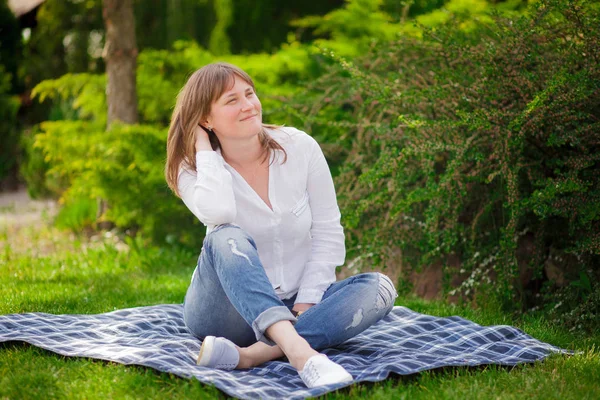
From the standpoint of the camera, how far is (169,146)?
111 inches

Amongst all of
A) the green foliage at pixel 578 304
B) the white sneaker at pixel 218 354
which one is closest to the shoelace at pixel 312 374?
→ the white sneaker at pixel 218 354

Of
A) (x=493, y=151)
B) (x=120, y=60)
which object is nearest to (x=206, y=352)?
(x=493, y=151)

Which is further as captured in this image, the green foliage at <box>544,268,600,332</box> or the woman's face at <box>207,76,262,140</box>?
the green foliage at <box>544,268,600,332</box>

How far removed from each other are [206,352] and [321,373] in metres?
0.41

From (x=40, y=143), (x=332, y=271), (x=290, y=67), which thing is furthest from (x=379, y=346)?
(x=40, y=143)

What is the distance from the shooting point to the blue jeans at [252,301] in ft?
7.58

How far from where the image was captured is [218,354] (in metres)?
2.34

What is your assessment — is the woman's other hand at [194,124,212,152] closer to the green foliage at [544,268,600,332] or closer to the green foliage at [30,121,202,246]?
the green foliage at [544,268,600,332]

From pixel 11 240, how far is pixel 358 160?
10.9ft

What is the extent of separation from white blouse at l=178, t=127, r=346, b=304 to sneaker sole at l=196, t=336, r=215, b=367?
1.42 ft

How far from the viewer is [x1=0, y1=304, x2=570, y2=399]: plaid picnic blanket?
2254mm

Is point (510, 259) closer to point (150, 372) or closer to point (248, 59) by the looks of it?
point (150, 372)

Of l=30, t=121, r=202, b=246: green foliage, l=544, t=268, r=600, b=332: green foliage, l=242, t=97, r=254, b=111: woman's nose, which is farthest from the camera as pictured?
l=30, t=121, r=202, b=246: green foliage

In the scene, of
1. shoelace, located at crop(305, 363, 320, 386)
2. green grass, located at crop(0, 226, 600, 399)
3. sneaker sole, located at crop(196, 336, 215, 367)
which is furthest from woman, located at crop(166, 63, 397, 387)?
green grass, located at crop(0, 226, 600, 399)
